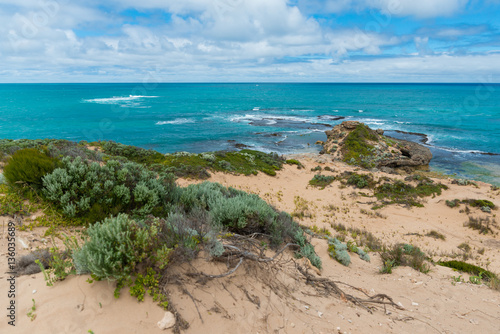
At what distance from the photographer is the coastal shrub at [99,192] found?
5684 millimetres

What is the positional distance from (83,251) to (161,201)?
3394 millimetres

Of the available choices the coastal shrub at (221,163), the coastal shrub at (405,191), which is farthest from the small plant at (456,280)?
the coastal shrub at (221,163)

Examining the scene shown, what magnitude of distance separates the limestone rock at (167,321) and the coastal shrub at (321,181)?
59.3 ft

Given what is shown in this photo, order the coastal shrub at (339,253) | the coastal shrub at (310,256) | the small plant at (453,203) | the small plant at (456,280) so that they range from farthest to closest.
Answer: the small plant at (453,203) → the coastal shrub at (339,253) → the small plant at (456,280) → the coastal shrub at (310,256)

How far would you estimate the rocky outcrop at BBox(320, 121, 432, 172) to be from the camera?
29625 millimetres

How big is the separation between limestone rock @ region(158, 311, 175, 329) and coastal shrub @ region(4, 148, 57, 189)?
14.8ft

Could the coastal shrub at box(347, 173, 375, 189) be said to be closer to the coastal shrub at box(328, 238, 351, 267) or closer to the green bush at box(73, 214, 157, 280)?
the coastal shrub at box(328, 238, 351, 267)

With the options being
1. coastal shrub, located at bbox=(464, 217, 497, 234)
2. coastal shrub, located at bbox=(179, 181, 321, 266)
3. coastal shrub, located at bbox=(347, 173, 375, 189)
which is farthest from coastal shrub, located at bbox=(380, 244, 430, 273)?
coastal shrub, located at bbox=(347, 173, 375, 189)

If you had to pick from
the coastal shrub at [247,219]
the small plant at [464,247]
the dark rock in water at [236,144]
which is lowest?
the dark rock in water at [236,144]

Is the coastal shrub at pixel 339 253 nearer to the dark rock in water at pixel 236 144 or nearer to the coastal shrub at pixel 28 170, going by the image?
the coastal shrub at pixel 28 170

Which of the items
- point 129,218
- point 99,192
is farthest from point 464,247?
point 99,192

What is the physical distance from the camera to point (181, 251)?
172 inches

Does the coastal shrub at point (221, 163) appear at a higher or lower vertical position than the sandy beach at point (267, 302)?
lower

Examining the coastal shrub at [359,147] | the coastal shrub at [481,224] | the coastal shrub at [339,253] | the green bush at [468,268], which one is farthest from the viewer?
the coastal shrub at [359,147]
